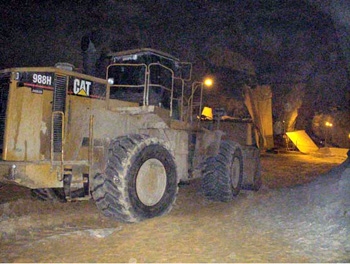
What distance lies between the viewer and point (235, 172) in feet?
31.1

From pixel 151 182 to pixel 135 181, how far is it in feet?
1.67

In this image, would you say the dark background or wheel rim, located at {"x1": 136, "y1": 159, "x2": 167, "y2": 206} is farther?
the dark background

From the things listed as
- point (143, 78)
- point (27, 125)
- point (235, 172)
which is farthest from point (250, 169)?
point (27, 125)

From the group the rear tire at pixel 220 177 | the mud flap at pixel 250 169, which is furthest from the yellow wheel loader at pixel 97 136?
the mud flap at pixel 250 169

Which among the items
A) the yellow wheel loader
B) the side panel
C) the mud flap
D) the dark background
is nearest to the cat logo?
the yellow wheel loader

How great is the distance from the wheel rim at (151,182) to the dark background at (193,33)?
1116 cm

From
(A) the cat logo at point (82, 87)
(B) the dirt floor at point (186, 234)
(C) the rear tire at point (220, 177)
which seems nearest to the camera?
(B) the dirt floor at point (186, 234)

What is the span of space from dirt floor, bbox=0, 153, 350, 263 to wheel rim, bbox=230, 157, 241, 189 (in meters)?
1.08

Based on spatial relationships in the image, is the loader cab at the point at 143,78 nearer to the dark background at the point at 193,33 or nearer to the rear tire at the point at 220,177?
the rear tire at the point at 220,177

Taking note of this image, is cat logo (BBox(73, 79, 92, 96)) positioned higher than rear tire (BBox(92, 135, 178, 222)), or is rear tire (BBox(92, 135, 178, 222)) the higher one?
cat logo (BBox(73, 79, 92, 96))

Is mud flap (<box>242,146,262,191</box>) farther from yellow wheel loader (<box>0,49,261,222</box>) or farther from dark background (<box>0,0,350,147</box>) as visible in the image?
dark background (<box>0,0,350,147</box>)

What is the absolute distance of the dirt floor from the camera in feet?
16.2

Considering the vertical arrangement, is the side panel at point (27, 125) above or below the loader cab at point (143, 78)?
below

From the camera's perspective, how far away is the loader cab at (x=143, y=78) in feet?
25.2
